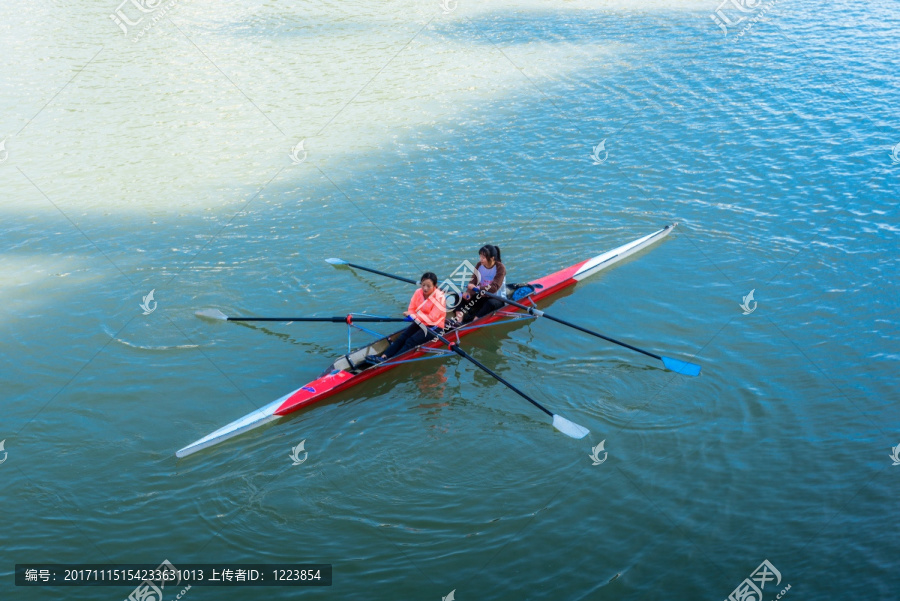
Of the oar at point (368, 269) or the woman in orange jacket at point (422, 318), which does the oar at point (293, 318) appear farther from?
the oar at point (368, 269)

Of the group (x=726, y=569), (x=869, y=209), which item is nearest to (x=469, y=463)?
(x=726, y=569)

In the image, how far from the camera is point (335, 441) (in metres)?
9.64

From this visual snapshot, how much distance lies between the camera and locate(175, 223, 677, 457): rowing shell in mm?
9562

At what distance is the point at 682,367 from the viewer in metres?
10.7

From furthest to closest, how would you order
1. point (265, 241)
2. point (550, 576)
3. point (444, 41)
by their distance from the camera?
point (444, 41) → point (265, 241) → point (550, 576)

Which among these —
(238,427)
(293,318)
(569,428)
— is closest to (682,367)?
(569,428)

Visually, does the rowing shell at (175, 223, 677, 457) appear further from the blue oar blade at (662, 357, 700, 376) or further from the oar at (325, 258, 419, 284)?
the blue oar blade at (662, 357, 700, 376)

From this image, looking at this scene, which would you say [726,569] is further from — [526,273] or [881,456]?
[526,273]

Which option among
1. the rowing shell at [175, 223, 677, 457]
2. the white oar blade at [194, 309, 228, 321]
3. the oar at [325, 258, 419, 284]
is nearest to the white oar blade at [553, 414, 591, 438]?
the rowing shell at [175, 223, 677, 457]

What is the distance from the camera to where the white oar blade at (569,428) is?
9453 mm

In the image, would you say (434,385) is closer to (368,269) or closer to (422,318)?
(422,318)

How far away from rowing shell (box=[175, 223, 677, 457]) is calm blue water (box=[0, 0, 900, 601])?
7.8 inches

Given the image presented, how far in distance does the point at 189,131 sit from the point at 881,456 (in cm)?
1615

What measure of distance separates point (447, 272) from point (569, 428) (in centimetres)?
446
